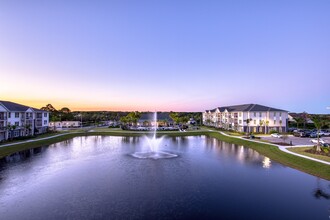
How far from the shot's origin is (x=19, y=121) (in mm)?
60625

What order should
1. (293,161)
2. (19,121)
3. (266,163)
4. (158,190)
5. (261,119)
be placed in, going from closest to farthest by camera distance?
(158,190), (293,161), (266,163), (19,121), (261,119)

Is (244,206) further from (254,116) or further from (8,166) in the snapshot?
(254,116)

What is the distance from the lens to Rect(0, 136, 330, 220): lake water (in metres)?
16.4

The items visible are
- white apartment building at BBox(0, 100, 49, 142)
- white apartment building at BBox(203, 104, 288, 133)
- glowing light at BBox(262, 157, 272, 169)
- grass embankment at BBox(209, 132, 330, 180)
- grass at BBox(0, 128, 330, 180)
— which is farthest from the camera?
white apartment building at BBox(203, 104, 288, 133)

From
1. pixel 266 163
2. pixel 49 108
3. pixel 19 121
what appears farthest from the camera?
pixel 49 108

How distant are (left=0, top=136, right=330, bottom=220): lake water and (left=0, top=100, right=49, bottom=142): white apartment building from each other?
25.8m

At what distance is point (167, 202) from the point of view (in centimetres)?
1817

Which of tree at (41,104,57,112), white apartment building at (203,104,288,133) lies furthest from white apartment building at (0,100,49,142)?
tree at (41,104,57,112)

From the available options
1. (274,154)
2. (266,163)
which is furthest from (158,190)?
(274,154)

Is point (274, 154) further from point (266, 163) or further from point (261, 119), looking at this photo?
point (261, 119)

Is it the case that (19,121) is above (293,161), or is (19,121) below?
above

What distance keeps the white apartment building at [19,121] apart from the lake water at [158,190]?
84.7 ft

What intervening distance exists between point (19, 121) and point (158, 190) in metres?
56.3

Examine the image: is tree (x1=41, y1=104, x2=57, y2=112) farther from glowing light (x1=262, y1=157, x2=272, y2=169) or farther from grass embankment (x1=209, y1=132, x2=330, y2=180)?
glowing light (x1=262, y1=157, x2=272, y2=169)
